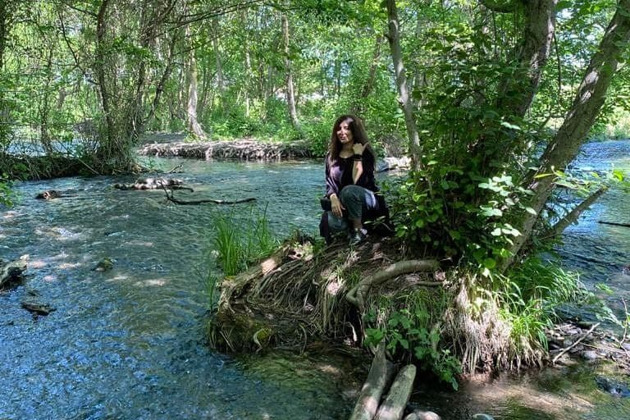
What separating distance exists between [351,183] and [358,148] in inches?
15.5

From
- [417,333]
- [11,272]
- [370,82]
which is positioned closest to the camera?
[417,333]

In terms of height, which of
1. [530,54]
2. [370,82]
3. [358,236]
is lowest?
[358,236]

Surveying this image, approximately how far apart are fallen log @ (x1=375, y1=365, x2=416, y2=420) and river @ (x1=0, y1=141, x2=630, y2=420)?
24cm

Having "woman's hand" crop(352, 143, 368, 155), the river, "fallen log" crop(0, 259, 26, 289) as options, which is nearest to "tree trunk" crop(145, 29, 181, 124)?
the river

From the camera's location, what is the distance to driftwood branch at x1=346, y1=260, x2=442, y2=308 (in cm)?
453

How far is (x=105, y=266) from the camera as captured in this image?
6.60 meters

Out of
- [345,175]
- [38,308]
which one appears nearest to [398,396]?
[345,175]

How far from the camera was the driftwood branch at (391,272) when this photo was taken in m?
4.53

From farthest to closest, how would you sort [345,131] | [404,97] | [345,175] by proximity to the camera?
[345,175] → [345,131] → [404,97]

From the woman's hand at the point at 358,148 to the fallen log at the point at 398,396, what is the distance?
8.10ft

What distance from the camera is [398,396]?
3.45m

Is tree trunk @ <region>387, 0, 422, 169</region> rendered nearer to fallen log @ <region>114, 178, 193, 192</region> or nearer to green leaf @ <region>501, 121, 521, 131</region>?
green leaf @ <region>501, 121, 521, 131</region>

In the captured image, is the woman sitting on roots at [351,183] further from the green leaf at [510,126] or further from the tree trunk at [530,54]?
the green leaf at [510,126]

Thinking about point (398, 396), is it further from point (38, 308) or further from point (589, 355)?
point (38, 308)
